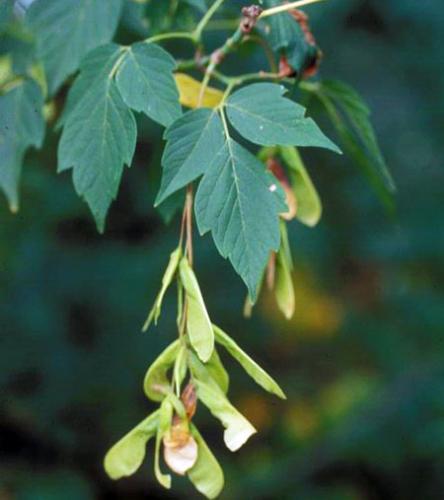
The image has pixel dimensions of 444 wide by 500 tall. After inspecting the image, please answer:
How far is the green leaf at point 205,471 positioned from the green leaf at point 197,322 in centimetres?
11

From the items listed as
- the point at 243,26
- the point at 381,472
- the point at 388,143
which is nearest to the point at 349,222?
the point at 388,143

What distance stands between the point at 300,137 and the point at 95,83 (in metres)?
0.29

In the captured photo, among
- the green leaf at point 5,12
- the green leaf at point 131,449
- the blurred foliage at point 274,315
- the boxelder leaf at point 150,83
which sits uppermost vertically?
the green leaf at point 5,12

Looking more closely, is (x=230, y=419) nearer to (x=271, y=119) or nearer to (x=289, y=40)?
(x=271, y=119)

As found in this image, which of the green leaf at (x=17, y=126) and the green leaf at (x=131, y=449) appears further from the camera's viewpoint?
the green leaf at (x=17, y=126)

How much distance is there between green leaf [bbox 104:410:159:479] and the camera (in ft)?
3.71

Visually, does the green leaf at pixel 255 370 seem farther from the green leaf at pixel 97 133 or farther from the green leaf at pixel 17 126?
the green leaf at pixel 17 126

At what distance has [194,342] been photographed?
1.07 meters

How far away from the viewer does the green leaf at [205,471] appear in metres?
1.11

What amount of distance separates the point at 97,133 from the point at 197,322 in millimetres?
278

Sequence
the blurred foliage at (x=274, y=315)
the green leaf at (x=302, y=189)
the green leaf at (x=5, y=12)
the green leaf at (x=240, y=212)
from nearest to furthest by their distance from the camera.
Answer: the green leaf at (x=240, y=212) < the green leaf at (x=5, y=12) < the green leaf at (x=302, y=189) < the blurred foliage at (x=274, y=315)

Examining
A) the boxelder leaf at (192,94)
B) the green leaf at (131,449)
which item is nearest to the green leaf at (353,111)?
the boxelder leaf at (192,94)

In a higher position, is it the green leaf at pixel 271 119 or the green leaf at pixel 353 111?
the green leaf at pixel 271 119

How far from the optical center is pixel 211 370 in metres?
1.13
